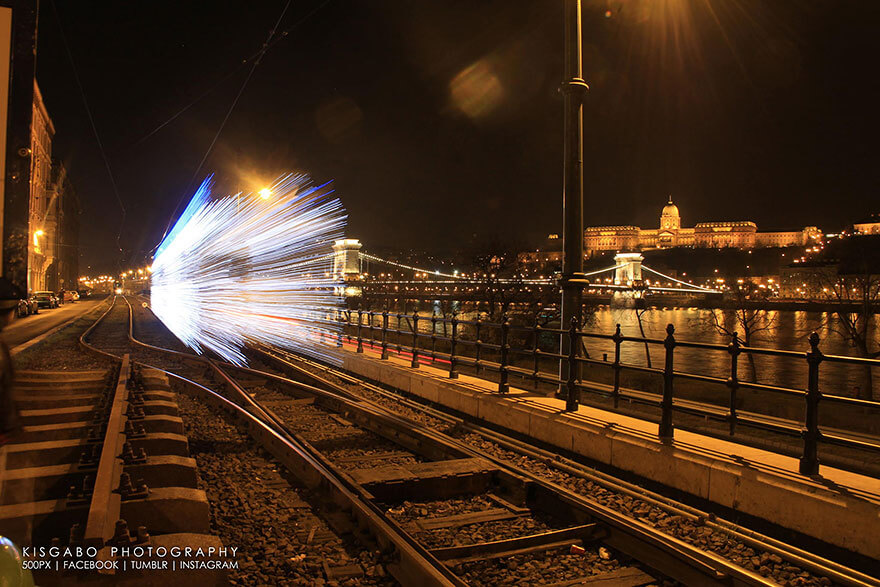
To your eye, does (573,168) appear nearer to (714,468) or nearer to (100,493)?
(714,468)

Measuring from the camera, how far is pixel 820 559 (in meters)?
3.82

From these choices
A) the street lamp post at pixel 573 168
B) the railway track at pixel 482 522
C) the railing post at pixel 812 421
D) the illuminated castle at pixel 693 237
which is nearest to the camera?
the railway track at pixel 482 522

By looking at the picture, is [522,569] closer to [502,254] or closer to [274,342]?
[274,342]

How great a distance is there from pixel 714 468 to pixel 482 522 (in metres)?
2.07

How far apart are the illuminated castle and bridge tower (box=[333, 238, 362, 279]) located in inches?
4738

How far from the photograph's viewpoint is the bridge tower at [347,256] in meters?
66.2

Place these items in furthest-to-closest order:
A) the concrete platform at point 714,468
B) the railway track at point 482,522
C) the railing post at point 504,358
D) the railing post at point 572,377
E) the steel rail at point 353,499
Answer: the railing post at point 504,358
the railing post at point 572,377
the concrete platform at point 714,468
the railway track at point 482,522
the steel rail at point 353,499

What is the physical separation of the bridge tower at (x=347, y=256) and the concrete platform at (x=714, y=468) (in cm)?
5826

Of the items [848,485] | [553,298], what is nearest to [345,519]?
[848,485]

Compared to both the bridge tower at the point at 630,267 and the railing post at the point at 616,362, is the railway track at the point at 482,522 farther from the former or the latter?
the bridge tower at the point at 630,267

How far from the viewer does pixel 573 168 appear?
8.18 metres

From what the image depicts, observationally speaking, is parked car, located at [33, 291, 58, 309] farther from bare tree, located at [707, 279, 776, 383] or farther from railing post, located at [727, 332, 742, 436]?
railing post, located at [727, 332, 742, 436]

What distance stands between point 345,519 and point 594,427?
3188 millimetres

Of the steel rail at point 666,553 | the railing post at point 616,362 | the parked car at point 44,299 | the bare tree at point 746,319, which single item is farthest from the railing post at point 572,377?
the parked car at point 44,299
